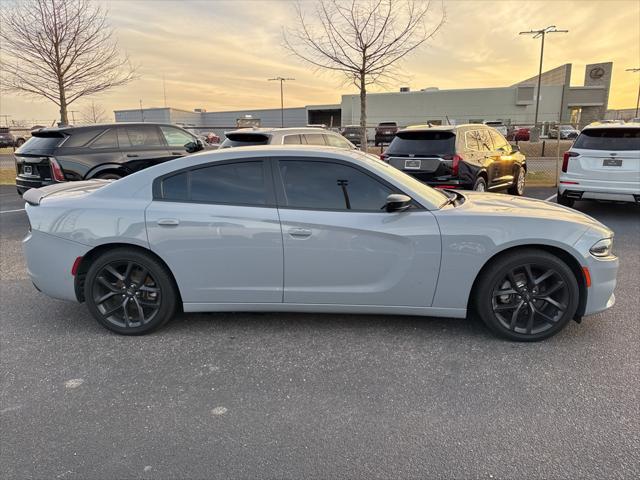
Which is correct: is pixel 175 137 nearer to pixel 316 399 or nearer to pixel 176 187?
pixel 176 187

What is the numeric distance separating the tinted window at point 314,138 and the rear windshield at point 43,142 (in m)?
4.30

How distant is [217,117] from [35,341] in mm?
74418

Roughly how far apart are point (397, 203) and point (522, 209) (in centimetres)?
110

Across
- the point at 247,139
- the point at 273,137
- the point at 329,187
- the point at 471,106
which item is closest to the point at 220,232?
the point at 329,187

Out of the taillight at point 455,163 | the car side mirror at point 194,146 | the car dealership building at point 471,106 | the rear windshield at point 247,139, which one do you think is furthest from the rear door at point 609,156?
the car dealership building at point 471,106

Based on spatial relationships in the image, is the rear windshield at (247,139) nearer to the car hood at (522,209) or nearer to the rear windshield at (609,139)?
the car hood at (522,209)

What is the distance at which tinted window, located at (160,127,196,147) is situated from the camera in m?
9.02

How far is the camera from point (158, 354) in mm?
3385

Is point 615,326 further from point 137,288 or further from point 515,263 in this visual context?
point 137,288

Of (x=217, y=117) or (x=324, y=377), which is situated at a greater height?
(x=217, y=117)

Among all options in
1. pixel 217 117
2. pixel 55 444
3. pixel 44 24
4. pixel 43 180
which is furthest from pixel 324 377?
pixel 217 117

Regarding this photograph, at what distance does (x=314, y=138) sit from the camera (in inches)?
349

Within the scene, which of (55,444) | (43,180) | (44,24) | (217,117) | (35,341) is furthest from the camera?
(217,117)

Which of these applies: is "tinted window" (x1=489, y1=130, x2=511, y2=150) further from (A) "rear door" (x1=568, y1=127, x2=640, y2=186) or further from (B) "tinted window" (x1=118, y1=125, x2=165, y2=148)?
(B) "tinted window" (x1=118, y1=125, x2=165, y2=148)
